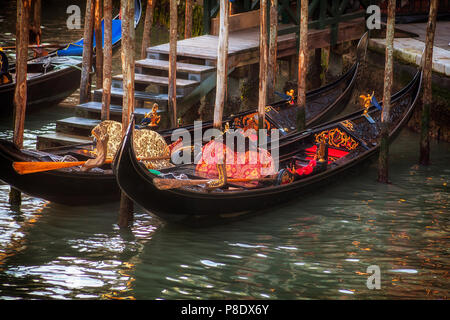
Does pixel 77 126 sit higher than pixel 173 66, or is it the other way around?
pixel 173 66

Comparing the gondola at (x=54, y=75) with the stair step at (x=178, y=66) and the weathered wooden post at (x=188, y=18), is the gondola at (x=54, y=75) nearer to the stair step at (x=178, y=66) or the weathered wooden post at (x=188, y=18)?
the weathered wooden post at (x=188, y=18)

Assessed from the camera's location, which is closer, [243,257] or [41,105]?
[243,257]

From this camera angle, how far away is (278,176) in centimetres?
669

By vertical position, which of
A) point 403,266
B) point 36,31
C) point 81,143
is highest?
point 36,31

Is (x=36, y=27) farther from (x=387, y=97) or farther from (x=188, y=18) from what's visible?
(x=387, y=97)

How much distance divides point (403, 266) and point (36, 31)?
7.62 meters

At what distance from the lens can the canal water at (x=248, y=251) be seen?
512 centimetres

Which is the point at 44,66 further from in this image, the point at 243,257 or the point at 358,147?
the point at 243,257

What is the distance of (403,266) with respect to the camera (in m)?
5.58

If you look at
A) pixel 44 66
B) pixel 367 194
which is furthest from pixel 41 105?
pixel 367 194

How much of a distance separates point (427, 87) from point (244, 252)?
3228 mm

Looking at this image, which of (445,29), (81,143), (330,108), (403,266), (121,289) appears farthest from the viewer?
(445,29)

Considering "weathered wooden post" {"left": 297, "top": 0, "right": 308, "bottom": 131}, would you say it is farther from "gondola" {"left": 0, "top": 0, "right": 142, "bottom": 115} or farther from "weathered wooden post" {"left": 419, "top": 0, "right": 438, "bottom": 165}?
"gondola" {"left": 0, "top": 0, "right": 142, "bottom": 115}

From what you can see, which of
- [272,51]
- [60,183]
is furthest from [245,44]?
[60,183]
